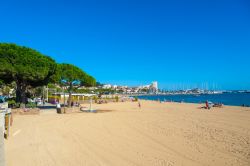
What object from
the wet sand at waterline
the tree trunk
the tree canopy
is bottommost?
the wet sand at waterline

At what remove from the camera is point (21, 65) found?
26.0 m

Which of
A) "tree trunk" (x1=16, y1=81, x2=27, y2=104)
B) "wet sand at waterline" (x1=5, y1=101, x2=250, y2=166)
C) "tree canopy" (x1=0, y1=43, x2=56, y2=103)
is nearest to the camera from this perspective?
"wet sand at waterline" (x1=5, y1=101, x2=250, y2=166)

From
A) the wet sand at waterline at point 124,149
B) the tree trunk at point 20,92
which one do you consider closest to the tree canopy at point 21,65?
the tree trunk at point 20,92

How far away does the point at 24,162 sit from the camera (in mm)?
7457

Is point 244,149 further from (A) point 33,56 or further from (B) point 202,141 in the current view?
(A) point 33,56

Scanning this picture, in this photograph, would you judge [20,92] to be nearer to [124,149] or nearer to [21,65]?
[21,65]

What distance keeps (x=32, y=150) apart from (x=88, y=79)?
2188 cm

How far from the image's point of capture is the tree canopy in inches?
1011

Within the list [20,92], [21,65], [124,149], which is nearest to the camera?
[124,149]

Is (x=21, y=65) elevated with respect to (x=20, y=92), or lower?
elevated

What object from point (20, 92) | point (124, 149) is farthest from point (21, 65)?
point (124, 149)

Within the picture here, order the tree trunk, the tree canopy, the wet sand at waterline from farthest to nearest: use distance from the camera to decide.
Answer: the tree trunk < the tree canopy < the wet sand at waterline

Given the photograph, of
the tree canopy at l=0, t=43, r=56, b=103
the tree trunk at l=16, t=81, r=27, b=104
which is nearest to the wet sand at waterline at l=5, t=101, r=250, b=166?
the tree canopy at l=0, t=43, r=56, b=103

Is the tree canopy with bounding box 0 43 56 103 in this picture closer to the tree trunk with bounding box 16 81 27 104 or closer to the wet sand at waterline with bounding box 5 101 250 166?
the tree trunk with bounding box 16 81 27 104
